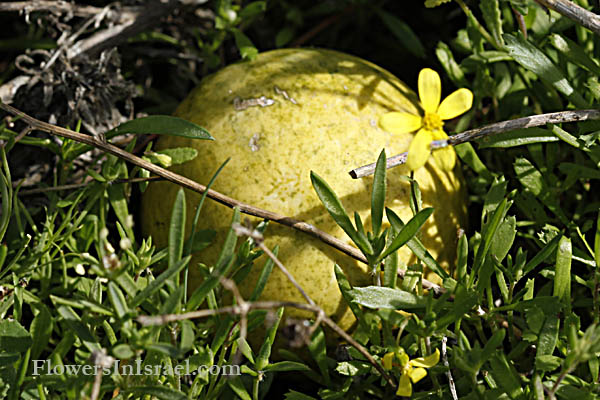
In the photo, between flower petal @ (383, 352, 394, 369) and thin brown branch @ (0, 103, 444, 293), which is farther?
thin brown branch @ (0, 103, 444, 293)

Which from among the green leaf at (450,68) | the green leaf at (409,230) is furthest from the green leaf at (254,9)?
the green leaf at (409,230)

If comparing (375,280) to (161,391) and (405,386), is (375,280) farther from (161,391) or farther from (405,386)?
(161,391)

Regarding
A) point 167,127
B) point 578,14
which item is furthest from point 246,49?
point 578,14

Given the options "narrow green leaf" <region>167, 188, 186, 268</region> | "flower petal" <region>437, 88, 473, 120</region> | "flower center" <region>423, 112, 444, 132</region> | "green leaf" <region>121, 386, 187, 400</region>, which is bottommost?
"green leaf" <region>121, 386, 187, 400</region>

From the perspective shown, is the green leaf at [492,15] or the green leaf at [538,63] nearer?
the green leaf at [538,63]

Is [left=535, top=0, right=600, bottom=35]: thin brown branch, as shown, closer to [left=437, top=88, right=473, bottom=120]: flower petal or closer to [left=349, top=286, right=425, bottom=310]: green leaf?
[left=437, top=88, right=473, bottom=120]: flower petal

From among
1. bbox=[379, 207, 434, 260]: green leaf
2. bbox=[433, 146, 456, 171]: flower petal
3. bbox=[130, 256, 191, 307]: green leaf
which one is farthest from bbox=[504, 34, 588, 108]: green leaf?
bbox=[130, 256, 191, 307]: green leaf

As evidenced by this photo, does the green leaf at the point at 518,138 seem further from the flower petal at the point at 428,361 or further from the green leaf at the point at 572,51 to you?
the flower petal at the point at 428,361
